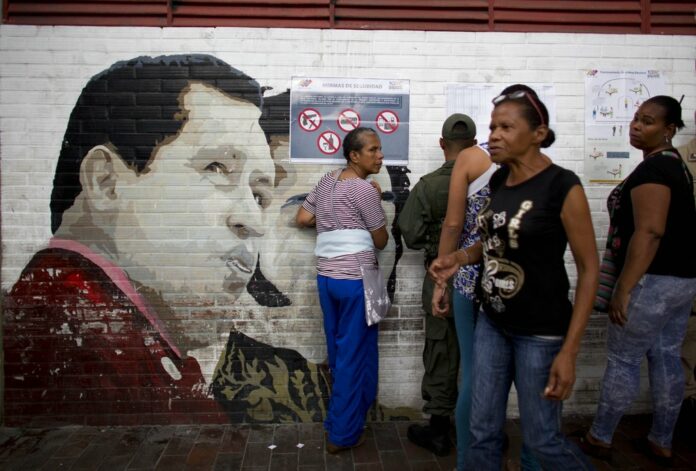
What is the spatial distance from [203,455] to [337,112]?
8.07ft

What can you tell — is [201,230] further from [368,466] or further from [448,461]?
[448,461]

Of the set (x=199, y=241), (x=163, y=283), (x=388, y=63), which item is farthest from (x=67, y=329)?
(x=388, y=63)

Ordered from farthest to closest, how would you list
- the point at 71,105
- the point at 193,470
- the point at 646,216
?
the point at 71,105, the point at 193,470, the point at 646,216

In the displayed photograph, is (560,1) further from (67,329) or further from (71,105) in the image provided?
(67,329)

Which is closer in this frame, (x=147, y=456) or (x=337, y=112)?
(x=147, y=456)

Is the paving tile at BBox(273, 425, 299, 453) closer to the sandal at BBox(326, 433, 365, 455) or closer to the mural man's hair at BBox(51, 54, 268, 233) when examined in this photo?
the sandal at BBox(326, 433, 365, 455)

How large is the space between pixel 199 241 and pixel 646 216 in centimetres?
284

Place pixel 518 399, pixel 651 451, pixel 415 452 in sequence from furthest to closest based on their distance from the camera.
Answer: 1. pixel 415 452
2. pixel 651 451
3. pixel 518 399

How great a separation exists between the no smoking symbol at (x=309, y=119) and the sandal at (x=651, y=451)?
301 cm

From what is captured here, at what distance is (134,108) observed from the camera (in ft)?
12.7

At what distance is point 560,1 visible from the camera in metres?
4.01

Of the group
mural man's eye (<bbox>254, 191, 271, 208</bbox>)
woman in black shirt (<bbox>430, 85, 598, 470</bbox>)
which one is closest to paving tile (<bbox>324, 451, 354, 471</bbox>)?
woman in black shirt (<bbox>430, 85, 598, 470</bbox>)

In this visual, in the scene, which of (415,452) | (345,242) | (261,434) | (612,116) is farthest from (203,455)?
(612,116)

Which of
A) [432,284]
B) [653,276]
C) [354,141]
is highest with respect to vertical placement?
[354,141]
